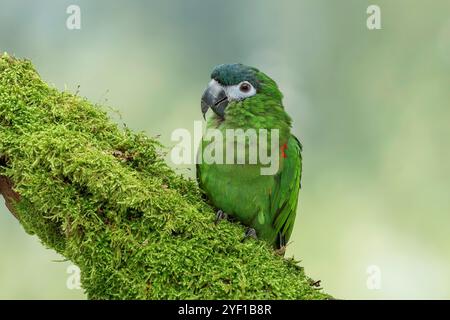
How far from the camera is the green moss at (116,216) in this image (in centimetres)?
268

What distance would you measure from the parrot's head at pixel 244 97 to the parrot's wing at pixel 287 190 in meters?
0.24

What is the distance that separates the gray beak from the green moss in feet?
2.91

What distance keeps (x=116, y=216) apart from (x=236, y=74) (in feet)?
5.16

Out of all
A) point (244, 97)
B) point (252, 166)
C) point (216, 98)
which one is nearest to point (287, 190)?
point (252, 166)

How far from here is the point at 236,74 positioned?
383 centimetres

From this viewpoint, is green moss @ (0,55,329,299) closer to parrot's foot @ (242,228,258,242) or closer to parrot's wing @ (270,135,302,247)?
parrot's foot @ (242,228,258,242)

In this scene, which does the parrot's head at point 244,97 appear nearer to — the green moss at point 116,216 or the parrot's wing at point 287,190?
the parrot's wing at point 287,190

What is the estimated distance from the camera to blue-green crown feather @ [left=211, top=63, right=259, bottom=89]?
383 centimetres

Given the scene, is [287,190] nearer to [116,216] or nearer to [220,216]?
[220,216]

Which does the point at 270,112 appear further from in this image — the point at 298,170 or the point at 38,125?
the point at 38,125

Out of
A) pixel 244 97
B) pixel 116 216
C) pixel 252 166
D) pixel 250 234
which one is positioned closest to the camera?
pixel 116 216

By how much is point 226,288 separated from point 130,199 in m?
0.71
